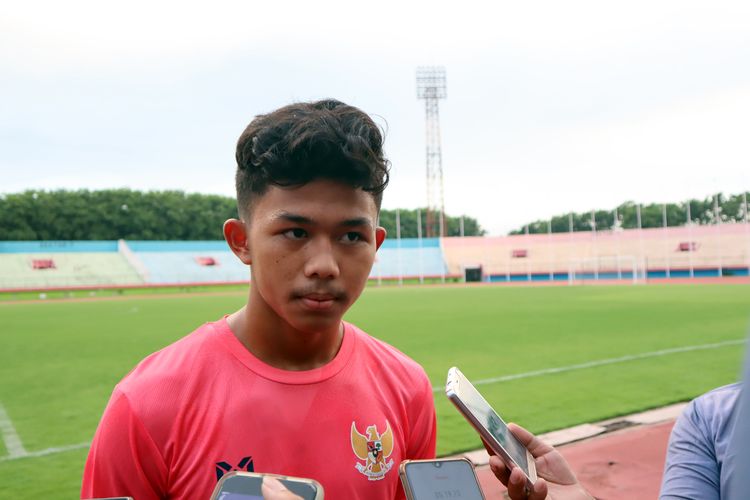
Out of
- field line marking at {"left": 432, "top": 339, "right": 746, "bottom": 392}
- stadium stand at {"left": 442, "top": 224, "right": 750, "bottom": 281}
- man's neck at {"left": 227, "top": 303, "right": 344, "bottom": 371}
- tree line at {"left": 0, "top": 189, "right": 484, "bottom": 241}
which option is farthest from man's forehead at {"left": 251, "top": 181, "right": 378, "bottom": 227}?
tree line at {"left": 0, "top": 189, "right": 484, "bottom": 241}

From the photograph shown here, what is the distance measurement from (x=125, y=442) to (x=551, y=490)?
1177mm

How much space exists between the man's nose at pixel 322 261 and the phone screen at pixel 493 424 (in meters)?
0.46

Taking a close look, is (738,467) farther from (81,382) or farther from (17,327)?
(17,327)

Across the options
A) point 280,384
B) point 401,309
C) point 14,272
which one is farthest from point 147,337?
point 14,272

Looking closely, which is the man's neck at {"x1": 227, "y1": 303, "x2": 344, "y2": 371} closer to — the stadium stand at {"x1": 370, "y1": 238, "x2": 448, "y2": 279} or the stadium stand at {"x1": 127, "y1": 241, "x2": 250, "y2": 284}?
the stadium stand at {"x1": 127, "y1": 241, "x2": 250, "y2": 284}

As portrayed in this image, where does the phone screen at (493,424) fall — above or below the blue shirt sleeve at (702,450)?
above

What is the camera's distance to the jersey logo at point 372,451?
1.84 metres

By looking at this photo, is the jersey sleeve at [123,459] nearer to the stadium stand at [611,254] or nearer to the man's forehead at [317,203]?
the man's forehead at [317,203]

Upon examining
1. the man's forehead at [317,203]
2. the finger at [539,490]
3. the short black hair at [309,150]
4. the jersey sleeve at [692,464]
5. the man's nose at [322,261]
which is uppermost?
the short black hair at [309,150]

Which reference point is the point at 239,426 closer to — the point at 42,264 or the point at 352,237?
the point at 352,237

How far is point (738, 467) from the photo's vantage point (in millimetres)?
529

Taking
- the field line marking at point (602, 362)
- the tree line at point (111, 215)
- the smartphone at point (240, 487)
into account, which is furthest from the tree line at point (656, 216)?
the smartphone at point (240, 487)

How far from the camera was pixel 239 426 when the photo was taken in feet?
5.77

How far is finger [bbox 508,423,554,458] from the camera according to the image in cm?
174
